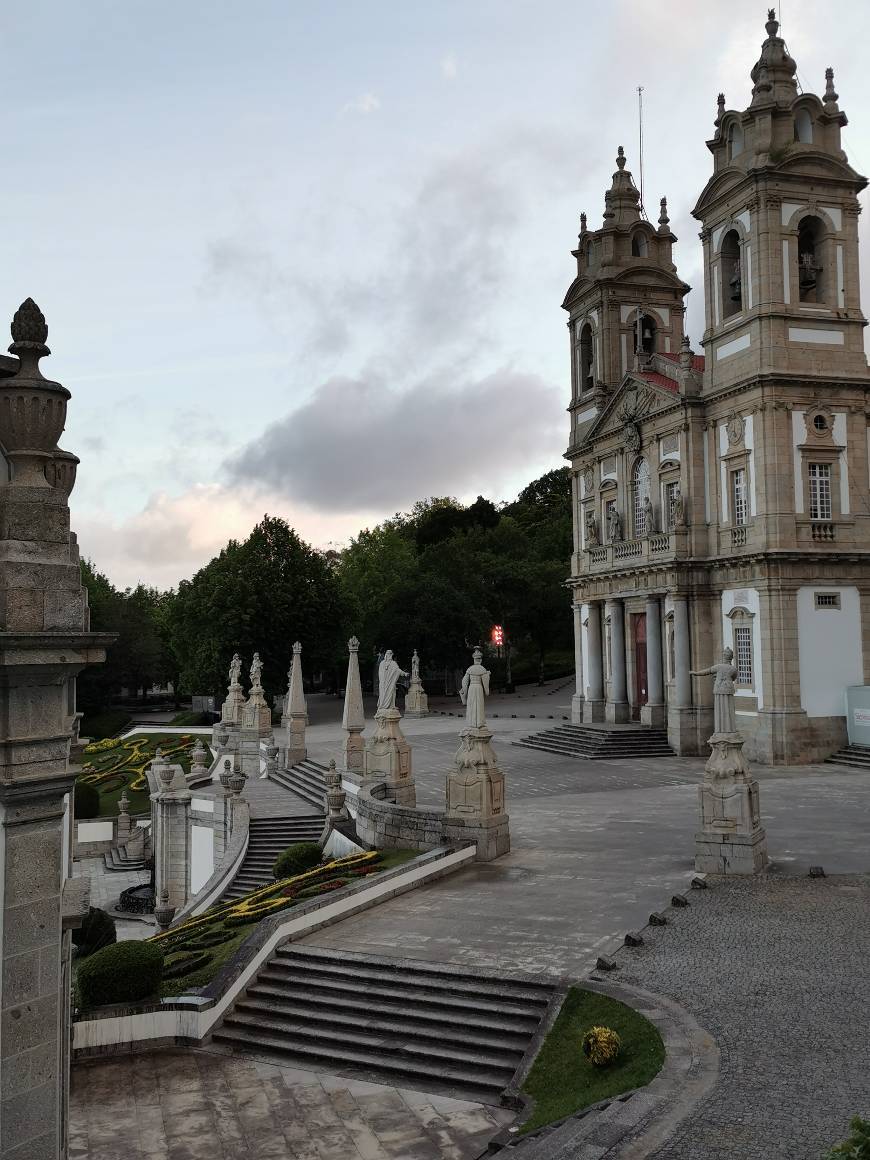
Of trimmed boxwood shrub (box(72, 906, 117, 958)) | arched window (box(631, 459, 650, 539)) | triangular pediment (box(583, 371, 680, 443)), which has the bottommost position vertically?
trimmed boxwood shrub (box(72, 906, 117, 958))

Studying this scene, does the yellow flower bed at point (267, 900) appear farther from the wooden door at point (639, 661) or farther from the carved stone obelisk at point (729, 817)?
the wooden door at point (639, 661)

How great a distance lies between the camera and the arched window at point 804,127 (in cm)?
3488

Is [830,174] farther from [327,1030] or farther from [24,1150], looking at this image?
[24,1150]

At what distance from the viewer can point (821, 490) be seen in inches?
1352

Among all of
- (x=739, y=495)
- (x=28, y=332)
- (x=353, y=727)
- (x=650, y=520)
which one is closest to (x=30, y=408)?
(x=28, y=332)

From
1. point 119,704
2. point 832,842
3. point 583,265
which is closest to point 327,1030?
point 832,842

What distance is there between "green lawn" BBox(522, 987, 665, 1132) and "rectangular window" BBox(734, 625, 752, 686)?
2449cm

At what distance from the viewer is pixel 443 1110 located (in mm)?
11062

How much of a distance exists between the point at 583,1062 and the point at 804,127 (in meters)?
34.3

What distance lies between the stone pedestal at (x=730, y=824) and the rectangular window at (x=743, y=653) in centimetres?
1777

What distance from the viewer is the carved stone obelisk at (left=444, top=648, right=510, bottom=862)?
63.9ft

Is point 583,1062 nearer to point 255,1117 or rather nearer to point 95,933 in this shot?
point 255,1117

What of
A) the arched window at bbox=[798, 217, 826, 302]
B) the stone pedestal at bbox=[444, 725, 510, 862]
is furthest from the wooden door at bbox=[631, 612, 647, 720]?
the stone pedestal at bbox=[444, 725, 510, 862]

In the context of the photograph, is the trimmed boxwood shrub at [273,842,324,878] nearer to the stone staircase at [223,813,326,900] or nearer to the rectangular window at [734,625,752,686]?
the stone staircase at [223,813,326,900]
